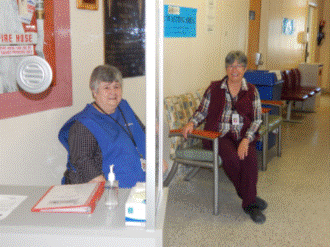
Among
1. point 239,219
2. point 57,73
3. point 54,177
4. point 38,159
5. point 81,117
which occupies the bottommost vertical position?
point 239,219

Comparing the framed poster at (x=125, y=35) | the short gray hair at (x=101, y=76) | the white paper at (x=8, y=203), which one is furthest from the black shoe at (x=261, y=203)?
the white paper at (x=8, y=203)

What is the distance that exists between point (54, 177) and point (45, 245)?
0.95 metres

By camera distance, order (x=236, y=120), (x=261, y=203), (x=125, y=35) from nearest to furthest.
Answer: (x=125, y=35) → (x=261, y=203) → (x=236, y=120)

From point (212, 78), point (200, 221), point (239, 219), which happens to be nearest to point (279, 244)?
point (239, 219)

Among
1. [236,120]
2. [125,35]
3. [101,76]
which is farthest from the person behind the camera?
[236,120]

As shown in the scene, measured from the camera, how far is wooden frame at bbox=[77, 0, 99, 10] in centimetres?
208

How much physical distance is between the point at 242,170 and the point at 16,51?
1838 mm

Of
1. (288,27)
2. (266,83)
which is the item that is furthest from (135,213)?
(288,27)

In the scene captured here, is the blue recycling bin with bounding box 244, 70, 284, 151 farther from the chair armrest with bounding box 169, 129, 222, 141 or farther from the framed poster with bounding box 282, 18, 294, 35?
the chair armrest with bounding box 169, 129, 222, 141

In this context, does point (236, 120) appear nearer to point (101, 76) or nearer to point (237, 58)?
point (237, 58)

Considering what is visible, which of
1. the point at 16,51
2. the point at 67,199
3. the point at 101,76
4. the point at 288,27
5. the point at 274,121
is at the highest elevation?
the point at 288,27

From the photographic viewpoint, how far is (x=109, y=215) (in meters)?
1.25

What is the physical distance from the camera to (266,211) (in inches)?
114

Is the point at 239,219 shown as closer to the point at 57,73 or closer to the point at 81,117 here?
the point at 81,117
